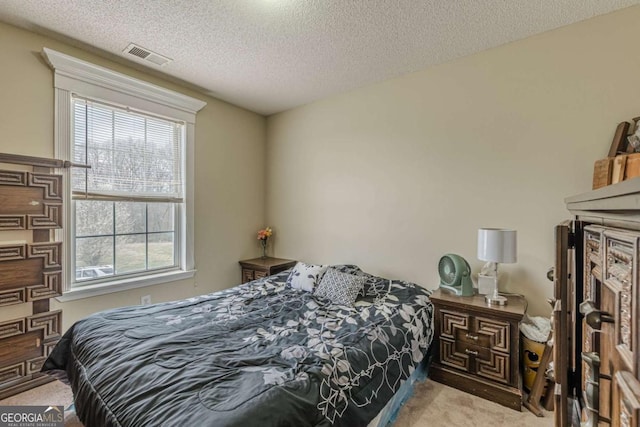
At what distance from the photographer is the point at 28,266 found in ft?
7.07

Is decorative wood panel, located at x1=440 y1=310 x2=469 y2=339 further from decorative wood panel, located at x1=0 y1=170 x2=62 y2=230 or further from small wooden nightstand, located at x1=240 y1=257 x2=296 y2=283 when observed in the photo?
decorative wood panel, located at x1=0 y1=170 x2=62 y2=230

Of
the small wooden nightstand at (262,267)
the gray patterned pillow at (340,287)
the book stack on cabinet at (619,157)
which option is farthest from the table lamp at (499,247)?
the small wooden nightstand at (262,267)

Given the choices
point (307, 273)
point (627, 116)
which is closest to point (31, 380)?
point (307, 273)

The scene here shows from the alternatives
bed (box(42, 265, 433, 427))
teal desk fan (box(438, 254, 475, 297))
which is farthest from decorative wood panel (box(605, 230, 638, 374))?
teal desk fan (box(438, 254, 475, 297))

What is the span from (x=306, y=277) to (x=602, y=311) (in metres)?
2.30

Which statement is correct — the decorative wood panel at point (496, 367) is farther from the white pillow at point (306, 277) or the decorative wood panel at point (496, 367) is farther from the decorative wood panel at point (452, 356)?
the white pillow at point (306, 277)

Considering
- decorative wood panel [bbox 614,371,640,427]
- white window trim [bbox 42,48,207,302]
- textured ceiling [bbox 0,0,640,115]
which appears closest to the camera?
decorative wood panel [bbox 614,371,640,427]

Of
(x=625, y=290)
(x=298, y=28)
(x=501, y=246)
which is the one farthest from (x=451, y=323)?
(x=298, y=28)

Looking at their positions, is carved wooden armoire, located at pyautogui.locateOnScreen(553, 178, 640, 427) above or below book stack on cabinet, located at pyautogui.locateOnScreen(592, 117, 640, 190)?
below

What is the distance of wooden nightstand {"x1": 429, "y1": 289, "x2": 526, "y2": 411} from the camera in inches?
78.7

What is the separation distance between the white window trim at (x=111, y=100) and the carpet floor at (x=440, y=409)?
2.26 ft

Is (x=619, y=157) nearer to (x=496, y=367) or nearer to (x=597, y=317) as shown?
(x=496, y=367)

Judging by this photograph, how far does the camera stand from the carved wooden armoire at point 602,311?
1.54ft

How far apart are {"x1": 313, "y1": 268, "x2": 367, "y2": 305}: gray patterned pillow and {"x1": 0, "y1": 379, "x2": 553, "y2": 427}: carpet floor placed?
826mm
